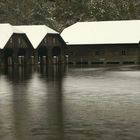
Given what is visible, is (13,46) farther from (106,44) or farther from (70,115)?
(70,115)

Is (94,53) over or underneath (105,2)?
underneath

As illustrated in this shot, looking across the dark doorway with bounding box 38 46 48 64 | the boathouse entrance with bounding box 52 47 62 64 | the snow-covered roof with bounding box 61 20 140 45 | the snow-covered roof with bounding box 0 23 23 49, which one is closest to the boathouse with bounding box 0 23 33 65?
the snow-covered roof with bounding box 0 23 23 49

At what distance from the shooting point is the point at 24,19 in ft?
446

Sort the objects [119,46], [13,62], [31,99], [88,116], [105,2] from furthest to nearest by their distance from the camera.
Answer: [105,2], [119,46], [13,62], [31,99], [88,116]

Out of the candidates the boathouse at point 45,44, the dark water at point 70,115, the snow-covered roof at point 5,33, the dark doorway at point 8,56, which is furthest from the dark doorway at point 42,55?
the dark water at point 70,115

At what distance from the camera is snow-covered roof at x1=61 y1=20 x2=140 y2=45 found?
278ft

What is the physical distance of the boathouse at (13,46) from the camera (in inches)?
2869

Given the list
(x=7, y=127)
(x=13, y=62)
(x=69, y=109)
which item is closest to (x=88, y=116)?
(x=69, y=109)

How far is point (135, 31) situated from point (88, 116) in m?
69.1

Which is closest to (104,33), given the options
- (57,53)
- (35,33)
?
(57,53)

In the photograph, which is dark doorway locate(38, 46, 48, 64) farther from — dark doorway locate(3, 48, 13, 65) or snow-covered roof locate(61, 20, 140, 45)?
dark doorway locate(3, 48, 13, 65)

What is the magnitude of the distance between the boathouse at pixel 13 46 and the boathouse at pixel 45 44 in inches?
64.8

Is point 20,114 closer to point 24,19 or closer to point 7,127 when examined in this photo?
point 7,127

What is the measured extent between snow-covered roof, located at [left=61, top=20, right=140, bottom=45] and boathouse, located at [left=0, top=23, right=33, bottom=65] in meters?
10.7
